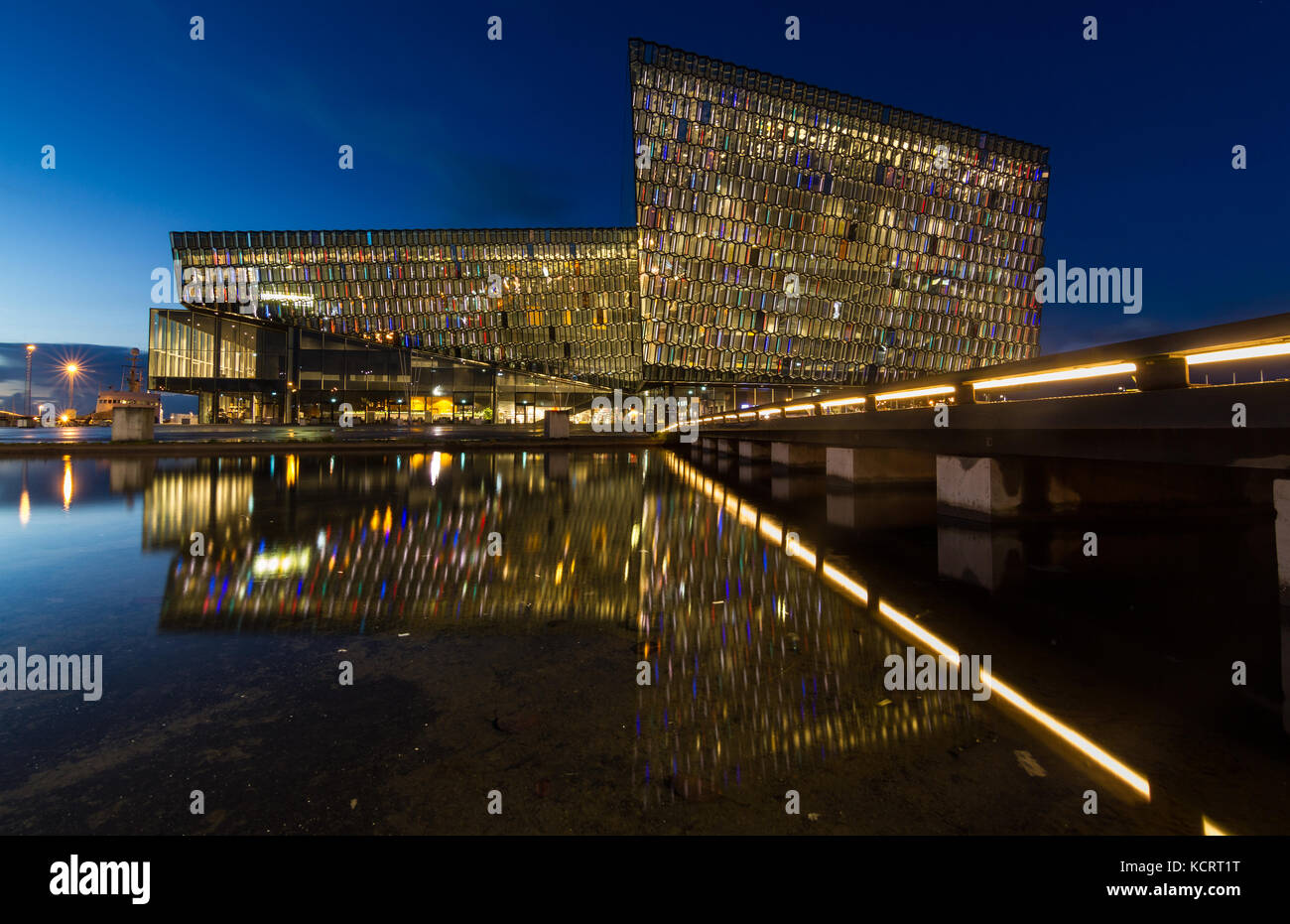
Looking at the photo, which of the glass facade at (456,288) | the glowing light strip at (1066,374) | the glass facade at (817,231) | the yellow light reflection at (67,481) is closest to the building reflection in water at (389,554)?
the yellow light reflection at (67,481)

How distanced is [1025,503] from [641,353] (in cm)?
5763

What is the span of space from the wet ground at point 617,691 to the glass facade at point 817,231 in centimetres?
5894

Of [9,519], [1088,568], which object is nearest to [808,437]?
[1088,568]

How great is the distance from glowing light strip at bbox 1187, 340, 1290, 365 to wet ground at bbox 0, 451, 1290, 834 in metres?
2.18

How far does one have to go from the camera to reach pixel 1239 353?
4.29m

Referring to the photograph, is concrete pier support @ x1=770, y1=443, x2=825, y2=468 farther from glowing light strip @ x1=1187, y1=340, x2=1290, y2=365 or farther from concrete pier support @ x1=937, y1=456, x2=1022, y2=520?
glowing light strip @ x1=1187, y1=340, x2=1290, y2=365

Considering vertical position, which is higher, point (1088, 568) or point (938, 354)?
point (938, 354)

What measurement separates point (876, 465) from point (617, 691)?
11220 millimetres

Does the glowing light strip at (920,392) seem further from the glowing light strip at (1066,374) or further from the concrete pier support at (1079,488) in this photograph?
the concrete pier support at (1079,488)

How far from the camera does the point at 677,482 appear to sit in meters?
15.7

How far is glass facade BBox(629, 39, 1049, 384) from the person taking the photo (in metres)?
62.1

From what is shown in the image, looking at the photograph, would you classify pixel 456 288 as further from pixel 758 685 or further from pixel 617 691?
pixel 758 685

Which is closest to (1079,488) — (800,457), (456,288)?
(800,457)
